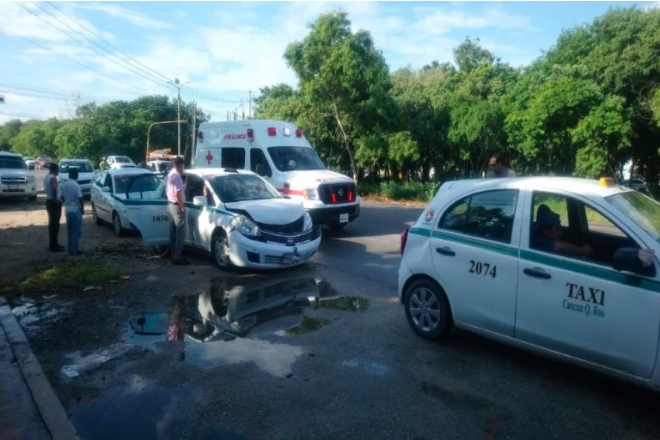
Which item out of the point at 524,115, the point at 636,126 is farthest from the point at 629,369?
the point at 636,126

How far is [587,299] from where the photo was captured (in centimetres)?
414

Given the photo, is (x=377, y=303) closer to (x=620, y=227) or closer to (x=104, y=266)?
(x=620, y=227)

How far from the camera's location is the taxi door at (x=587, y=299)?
12.6 ft

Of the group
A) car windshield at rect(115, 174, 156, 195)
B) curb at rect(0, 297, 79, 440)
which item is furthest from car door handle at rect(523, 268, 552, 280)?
car windshield at rect(115, 174, 156, 195)

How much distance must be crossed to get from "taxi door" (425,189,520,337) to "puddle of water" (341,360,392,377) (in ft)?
2.98

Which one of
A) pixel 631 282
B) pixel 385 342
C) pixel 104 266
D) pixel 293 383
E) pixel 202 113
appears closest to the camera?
pixel 631 282

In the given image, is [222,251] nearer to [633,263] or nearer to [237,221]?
[237,221]

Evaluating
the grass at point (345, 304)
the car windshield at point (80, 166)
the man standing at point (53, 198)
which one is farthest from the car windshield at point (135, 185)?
the car windshield at point (80, 166)

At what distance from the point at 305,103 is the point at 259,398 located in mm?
24568

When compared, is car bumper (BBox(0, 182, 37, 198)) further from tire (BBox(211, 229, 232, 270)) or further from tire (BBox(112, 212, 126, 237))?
tire (BBox(211, 229, 232, 270))

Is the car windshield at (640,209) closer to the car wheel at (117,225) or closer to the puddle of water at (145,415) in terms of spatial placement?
the puddle of water at (145,415)

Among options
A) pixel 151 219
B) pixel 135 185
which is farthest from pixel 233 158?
pixel 151 219

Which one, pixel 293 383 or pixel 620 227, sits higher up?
pixel 620 227

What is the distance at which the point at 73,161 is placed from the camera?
23.7 m
